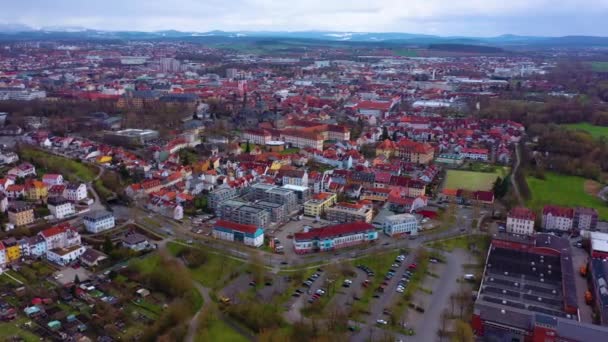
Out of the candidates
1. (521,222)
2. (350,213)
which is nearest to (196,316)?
(350,213)

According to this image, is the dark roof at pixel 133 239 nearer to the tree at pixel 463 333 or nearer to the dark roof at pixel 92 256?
the dark roof at pixel 92 256

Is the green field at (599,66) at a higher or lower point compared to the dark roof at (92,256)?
higher

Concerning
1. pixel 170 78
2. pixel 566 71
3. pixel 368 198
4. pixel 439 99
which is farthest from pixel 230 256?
pixel 566 71

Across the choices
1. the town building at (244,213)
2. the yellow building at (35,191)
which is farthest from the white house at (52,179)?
the town building at (244,213)

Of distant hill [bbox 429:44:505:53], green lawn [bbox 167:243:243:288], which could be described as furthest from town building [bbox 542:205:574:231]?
distant hill [bbox 429:44:505:53]

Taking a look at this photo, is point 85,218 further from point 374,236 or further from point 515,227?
point 515,227

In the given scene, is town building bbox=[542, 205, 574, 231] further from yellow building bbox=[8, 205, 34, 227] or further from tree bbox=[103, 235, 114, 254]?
yellow building bbox=[8, 205, 34, 227]
